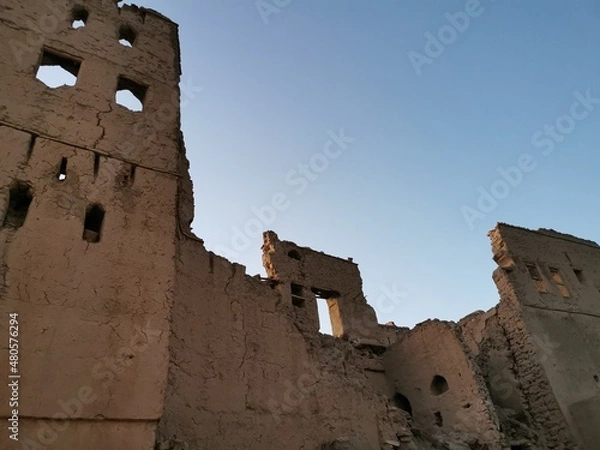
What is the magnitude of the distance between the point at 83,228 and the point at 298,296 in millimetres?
11255

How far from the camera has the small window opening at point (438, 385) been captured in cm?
1337

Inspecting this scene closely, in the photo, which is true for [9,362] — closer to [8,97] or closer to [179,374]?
[179,374]

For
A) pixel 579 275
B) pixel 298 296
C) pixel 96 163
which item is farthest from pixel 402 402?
pixel 96 163

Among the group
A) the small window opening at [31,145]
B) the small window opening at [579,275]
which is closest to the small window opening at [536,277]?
the small window opening at [579,275]

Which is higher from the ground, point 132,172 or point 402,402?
point 132,172

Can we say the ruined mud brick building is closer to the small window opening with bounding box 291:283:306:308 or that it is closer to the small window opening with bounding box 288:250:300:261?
the small window opening with bounding box 291:283:306:308

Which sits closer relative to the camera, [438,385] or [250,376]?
[250,376]

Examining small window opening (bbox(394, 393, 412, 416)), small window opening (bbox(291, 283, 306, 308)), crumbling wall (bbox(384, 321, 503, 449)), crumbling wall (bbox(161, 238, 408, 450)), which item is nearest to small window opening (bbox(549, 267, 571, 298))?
crumbling wall (bbox(384, 321, 503, 449))

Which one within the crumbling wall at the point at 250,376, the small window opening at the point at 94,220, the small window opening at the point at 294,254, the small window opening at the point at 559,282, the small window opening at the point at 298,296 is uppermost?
the small window opening at the point at 294,254

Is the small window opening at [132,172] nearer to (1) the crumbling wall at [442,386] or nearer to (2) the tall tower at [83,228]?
(2) the tall tower at [83,228]

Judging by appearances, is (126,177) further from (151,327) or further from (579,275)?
(579,275)

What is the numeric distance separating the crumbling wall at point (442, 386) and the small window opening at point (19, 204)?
32.8ft

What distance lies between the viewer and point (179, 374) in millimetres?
7883

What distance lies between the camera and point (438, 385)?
533 inches
